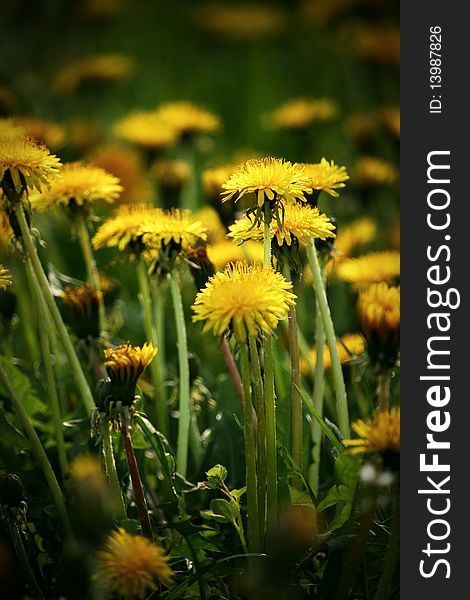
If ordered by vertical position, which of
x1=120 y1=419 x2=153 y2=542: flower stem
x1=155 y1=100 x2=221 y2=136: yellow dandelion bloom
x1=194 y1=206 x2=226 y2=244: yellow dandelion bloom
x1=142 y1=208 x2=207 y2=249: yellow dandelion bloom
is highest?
x1=155 y1=100 x2=221 y2=136: yellow dandelion bloom

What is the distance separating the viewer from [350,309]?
1.64m

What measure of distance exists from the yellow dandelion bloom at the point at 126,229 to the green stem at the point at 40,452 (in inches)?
8.3

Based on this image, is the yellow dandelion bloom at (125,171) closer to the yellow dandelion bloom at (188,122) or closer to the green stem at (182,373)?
the yellow dandelion bloom at (188,122)

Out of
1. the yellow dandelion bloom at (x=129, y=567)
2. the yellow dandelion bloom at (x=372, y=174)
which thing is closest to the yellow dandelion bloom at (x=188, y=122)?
the yellow dandelion bloom at (x=372, y=174)

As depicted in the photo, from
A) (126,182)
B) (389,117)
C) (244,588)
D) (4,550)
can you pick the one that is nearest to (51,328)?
(4,550)

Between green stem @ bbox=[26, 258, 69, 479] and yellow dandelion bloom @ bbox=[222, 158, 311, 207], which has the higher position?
yellow dandelion bloom @ bbox=[222, 158, 311, 207]

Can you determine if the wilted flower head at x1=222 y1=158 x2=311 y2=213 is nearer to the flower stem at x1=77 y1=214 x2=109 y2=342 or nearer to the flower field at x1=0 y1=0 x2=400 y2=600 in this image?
the flower field at x1=0 y1=0 x2=400 y2=600

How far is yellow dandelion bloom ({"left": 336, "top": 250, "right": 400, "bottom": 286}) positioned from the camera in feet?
3.81

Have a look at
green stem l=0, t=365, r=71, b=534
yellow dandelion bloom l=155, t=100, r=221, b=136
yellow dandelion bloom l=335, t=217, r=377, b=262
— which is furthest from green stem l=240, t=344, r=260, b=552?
yellow dandelion bloom l=155, t=100, r=221, b=136

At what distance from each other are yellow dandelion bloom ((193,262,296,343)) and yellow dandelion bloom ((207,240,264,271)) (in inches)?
13.4

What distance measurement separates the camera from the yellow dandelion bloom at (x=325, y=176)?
92 centimetres

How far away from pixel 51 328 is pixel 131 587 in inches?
18.8

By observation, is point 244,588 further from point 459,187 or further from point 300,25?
point 300,25

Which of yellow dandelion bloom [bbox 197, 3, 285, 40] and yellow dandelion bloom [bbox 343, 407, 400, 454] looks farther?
yellow dandelion bloom [bbox 197, 3, 285, 40]
